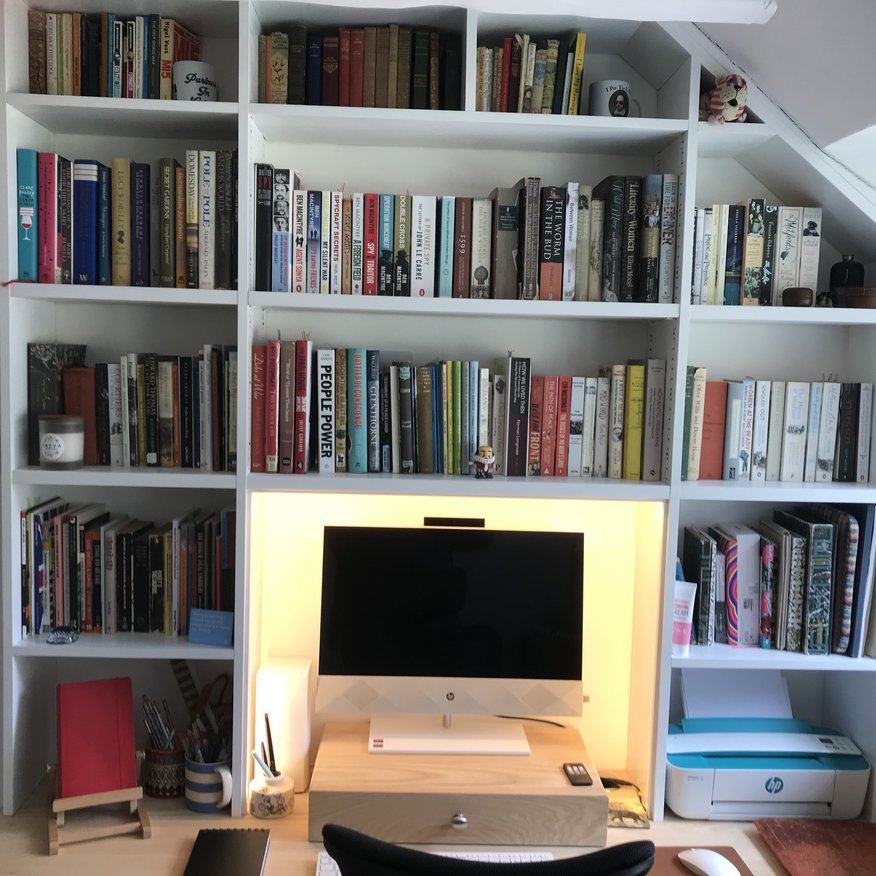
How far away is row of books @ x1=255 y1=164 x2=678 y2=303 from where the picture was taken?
1960 mm

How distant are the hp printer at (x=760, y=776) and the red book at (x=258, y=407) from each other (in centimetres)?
114

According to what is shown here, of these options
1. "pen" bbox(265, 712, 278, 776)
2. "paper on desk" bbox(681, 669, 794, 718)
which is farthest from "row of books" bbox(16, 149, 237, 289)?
"paper on desk" bbox(681, 669, 794, 718)

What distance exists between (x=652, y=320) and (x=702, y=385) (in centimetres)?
21

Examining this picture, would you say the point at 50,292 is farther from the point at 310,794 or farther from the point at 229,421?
the point at 310,794

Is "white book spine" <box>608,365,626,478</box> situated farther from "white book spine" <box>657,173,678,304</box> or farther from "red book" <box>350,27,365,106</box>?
"red book" <box>350,27,365,106</box>

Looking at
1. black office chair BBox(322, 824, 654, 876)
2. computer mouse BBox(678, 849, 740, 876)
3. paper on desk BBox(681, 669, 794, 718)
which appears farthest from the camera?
paper on desk BBox(681, 669, 794, 718)

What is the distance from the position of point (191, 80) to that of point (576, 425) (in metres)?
1.14

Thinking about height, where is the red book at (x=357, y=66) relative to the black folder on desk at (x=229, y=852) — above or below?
above

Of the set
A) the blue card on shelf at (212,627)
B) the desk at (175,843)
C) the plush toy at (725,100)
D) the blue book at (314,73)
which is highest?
the blue book at (314,73)

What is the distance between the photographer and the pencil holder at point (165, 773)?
6.64 feet

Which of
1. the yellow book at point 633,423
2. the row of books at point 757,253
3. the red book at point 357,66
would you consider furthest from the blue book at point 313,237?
the row of books at point 757,253

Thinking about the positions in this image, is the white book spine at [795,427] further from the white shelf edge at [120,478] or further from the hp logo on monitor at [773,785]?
the white shelf edge at [120,478]

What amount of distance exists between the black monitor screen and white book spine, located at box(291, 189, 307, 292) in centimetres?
57

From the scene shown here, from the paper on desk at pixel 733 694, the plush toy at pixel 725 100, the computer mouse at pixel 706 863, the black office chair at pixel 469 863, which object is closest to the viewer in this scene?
the black office chair at pixel 469 863
